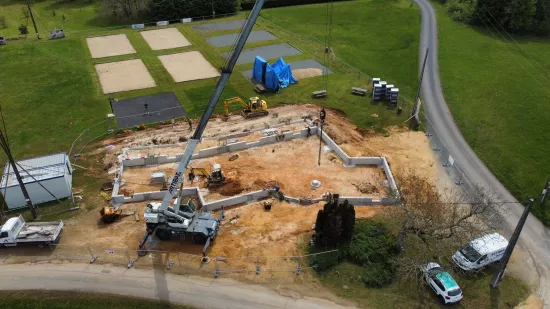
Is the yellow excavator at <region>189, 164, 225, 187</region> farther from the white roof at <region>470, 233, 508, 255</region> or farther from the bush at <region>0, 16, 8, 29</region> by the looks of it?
the bush at <region>0, 16, 8, 29</region>

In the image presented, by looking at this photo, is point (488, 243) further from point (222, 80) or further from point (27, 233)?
point (27, 233)

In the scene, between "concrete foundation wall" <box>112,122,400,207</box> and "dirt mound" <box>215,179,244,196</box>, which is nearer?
"concrete foundation wall" <box>112,122,400,207</box>

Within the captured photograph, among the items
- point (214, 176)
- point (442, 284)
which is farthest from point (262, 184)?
point (442, 284)

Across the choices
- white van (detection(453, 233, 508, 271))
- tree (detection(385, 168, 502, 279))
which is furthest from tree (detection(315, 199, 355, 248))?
white van (detection(453, 233, 508, 271))

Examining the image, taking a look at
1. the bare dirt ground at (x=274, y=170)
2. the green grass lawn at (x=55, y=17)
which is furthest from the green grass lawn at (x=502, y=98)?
the green grass lawn at (x=55, y=17)

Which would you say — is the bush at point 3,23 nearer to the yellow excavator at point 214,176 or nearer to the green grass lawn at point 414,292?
the yellow excavator at point 214,176

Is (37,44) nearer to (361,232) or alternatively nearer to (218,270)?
(218,270)

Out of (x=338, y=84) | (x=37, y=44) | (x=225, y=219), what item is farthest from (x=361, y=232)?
(x=37, y=44)
